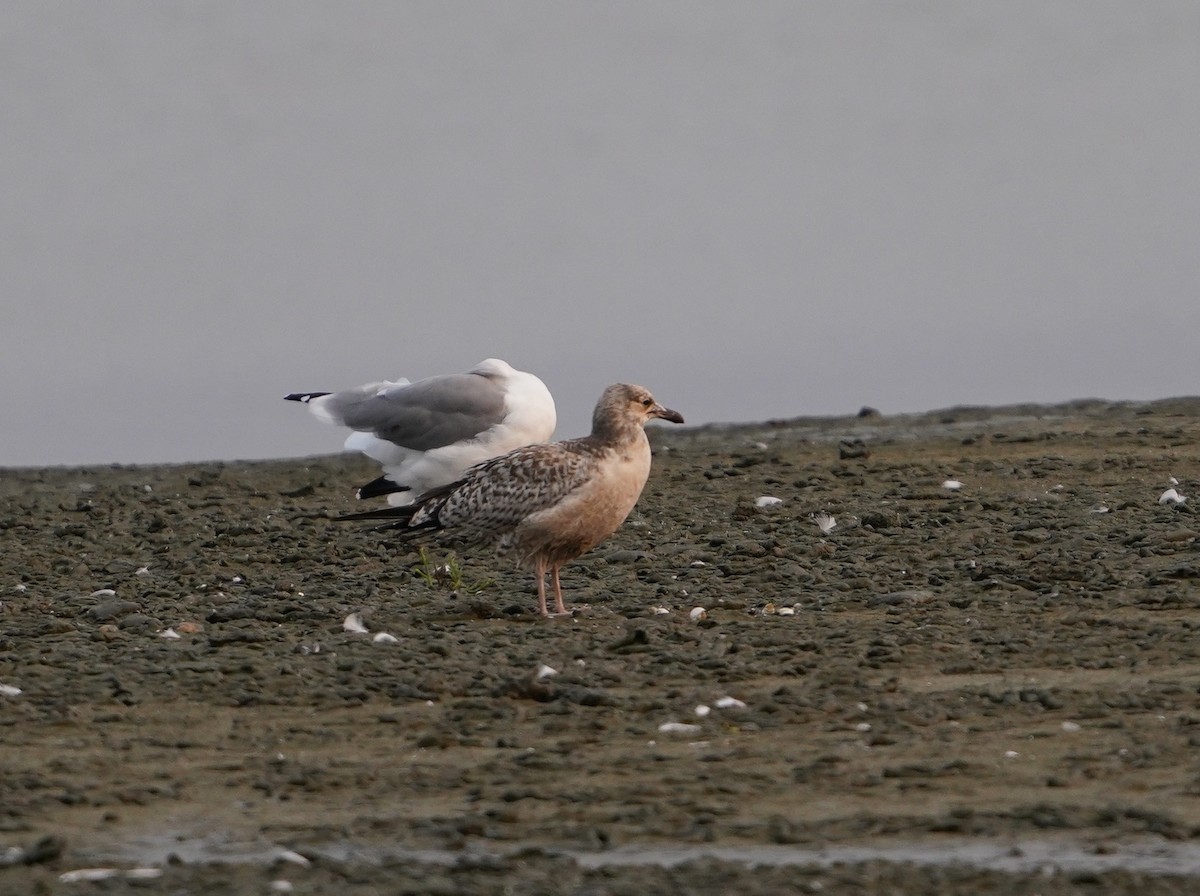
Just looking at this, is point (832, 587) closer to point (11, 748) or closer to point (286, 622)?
point (286, 622)

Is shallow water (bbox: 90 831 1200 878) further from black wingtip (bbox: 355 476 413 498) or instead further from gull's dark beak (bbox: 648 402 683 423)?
black wingtip (bbox: 355 476 413 498)

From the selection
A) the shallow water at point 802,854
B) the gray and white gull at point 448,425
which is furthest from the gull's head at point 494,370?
the shallow water at point 802,854

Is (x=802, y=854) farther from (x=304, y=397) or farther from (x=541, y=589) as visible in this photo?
(x=304, y=397)

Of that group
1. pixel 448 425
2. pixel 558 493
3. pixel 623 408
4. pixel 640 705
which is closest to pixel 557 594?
pixel 558 493

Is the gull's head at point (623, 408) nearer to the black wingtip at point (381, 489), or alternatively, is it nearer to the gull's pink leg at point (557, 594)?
the gull's pink leg at point (557, 594)

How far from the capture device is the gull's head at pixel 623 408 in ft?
27.3

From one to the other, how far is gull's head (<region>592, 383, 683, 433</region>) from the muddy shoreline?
0.75 m

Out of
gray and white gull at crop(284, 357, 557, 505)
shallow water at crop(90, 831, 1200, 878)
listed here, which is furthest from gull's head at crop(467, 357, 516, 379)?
shallow water at crop(90, 831, 1200, 878)

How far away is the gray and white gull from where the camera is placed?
10305mm

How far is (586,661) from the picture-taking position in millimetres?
6828

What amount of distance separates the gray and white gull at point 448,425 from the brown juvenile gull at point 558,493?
1.63 metres

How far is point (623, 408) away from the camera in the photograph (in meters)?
8.37

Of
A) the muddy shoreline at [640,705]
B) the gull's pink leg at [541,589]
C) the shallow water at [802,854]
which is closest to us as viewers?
the shallow water at [802,854]

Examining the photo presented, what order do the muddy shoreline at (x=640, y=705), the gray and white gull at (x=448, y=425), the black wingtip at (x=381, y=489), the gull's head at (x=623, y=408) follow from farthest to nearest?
the black wingtip at (x=381, y=489)
the gray and white gull at (x=448, y=425)
the gull's head at (x=623, y=408)
the muddy shoreline at (x=640, y=705)
